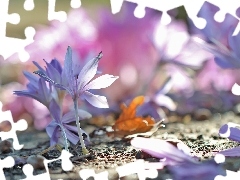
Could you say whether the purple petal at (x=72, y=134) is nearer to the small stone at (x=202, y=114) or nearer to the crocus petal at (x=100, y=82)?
the crocus petal at (x=100, y=82)

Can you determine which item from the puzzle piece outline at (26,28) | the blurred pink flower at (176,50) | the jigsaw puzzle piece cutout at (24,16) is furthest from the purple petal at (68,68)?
the jigsaw puzzle piece cutout at (24,16)

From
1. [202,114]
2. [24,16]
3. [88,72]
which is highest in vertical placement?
[24,16]

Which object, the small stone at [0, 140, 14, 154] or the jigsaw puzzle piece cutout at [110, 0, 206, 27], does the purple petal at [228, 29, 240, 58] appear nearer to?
the jigsaw puzzle piece cutout at [110, 0, 206, 27]

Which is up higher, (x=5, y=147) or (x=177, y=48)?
(x=177, y=48)

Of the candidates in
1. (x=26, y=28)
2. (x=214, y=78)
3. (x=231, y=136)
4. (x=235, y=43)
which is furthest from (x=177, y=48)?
(x=231, y=136)

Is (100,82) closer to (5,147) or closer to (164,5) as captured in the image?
(5,147)

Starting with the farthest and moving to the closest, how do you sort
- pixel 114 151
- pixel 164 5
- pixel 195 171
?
pixel 164 5 < pixel 114 151 < pixel 195 171

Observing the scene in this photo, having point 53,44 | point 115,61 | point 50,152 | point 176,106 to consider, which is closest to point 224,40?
point 176,106
